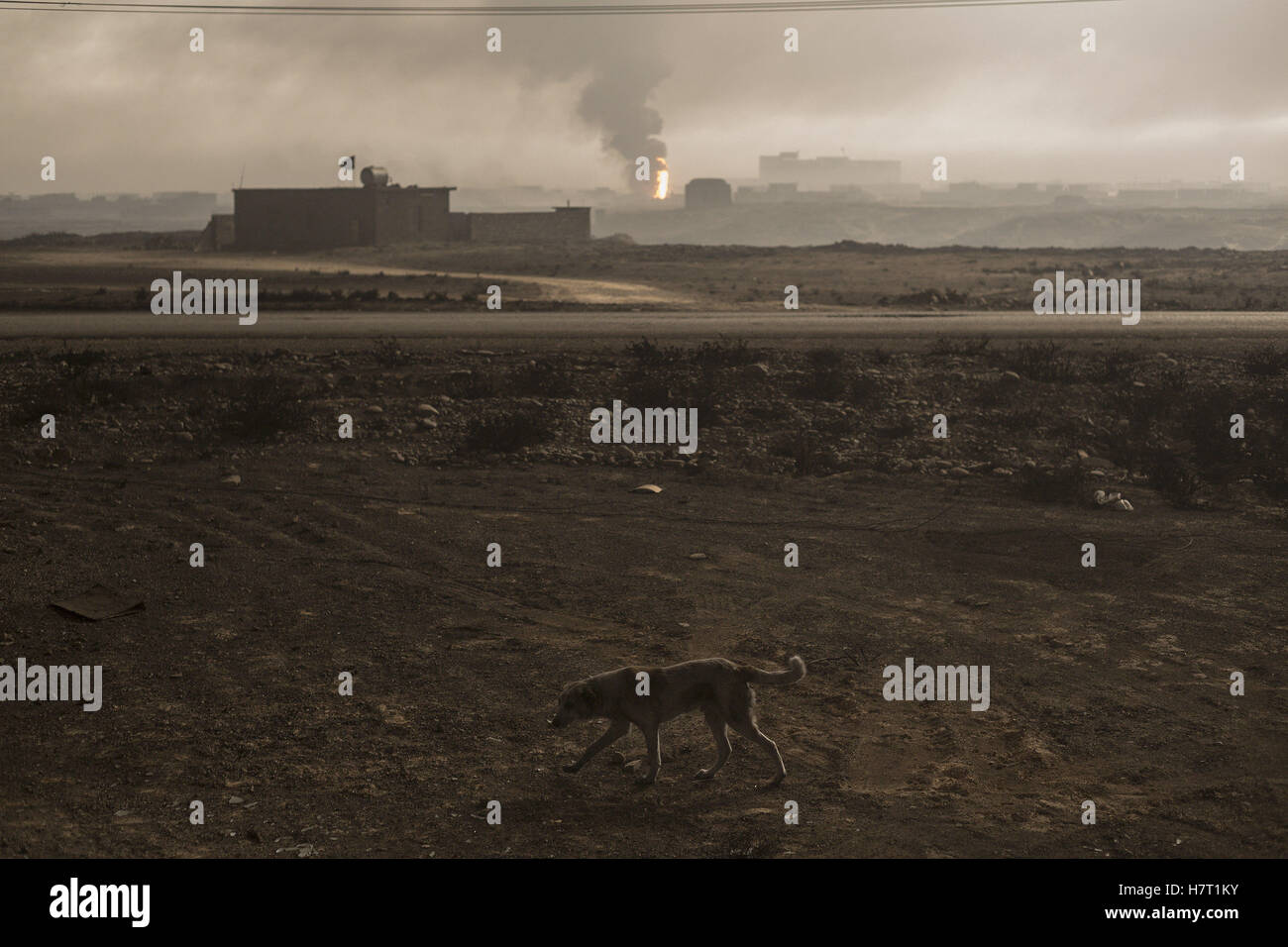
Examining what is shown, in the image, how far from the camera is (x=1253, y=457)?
1557 centimetres

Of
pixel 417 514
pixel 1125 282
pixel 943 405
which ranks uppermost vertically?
pixel 1125 282

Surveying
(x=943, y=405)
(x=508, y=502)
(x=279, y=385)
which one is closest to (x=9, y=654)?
(x=508, y=502)

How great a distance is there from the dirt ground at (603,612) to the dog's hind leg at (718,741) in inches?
4.2

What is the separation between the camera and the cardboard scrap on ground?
381 inches

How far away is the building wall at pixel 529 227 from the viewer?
6356cm

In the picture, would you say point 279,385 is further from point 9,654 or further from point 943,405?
point 943,405

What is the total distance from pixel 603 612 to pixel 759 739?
349 centimetres

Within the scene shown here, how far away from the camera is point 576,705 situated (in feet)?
23.2

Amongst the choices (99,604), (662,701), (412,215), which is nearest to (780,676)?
(662,701)

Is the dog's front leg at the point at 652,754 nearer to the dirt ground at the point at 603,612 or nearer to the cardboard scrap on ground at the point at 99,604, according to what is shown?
the dirt ground at the point at 603,612

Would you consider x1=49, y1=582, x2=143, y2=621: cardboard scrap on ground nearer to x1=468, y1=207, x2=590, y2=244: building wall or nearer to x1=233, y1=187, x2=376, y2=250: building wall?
x1=233, y1=187, x2=376, y2=250: building wall

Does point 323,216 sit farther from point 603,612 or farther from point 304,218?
point 603,612

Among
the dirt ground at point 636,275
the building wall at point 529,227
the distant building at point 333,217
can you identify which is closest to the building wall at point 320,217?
the distant building at point 333,217

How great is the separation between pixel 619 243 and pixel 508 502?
56064 mm
